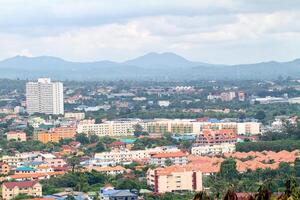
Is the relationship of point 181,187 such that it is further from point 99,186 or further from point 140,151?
point 140,151

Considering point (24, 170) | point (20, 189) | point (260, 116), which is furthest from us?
point (260, 116)

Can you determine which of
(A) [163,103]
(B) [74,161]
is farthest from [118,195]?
(A) [163,103]

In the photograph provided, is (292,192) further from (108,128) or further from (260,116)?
(260,116)

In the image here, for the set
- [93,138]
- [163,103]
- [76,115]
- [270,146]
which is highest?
[270,146]

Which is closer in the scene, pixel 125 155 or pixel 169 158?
pixel 169 158

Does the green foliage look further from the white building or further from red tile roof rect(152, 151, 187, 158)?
the white building

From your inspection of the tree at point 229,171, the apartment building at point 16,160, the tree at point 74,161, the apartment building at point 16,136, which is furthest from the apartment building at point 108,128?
the tree at point 229,171

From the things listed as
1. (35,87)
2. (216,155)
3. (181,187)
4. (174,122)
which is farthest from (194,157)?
(35,87)
